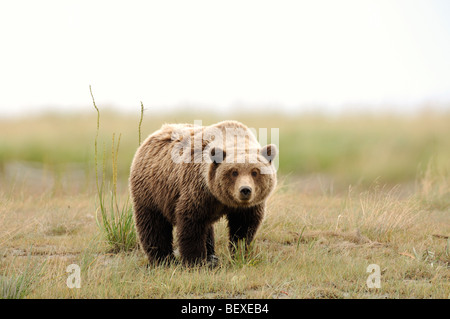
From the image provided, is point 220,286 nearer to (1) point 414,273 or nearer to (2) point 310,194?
(1) point 414,273

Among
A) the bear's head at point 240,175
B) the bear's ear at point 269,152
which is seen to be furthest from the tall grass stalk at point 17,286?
the bear's ear at point 269,152

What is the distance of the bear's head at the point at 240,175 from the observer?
5.17 meters

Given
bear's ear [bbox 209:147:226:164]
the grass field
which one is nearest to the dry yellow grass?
the grass field

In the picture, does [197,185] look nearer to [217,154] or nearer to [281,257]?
[217,154]

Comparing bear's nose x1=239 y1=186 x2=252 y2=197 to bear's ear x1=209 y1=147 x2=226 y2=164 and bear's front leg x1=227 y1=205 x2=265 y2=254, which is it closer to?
bear's ear x1=209 y1=147 x2=226 y2=164

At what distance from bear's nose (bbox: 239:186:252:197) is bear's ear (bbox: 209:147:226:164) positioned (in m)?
0.43

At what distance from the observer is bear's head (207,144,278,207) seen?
204 inches

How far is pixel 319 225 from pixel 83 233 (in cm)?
317

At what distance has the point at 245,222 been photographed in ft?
19.1

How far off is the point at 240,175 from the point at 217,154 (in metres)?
0.32

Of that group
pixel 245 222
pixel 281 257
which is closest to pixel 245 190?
pixel 245 222

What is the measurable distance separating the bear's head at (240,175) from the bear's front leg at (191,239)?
438 mm
